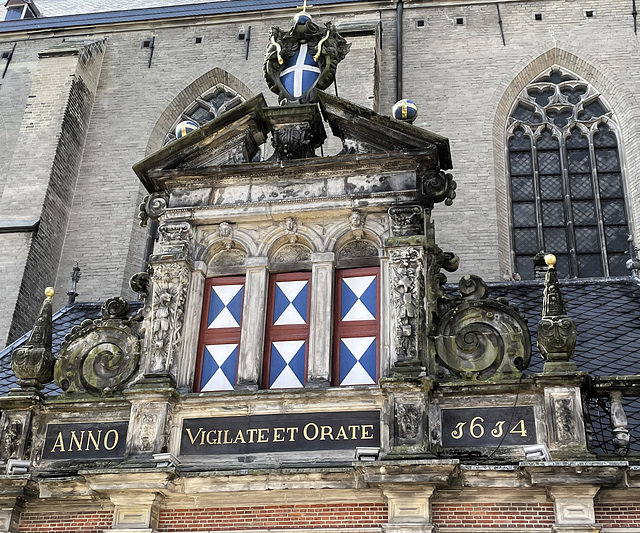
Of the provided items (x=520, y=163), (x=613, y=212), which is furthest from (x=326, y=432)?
(x=520, y=163)

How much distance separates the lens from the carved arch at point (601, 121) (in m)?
17.5

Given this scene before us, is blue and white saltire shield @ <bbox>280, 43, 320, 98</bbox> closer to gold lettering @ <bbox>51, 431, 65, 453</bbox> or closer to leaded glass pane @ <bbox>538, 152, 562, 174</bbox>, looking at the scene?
gold lettering @ <bbox>51, 431, 65, 453</bbox>

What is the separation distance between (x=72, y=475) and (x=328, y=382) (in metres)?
2.91

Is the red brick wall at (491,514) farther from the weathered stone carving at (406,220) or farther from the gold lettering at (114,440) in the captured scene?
the gold lettering at (114,440)

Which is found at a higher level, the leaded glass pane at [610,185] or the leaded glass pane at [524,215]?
the leaded glass pane at [610,185]

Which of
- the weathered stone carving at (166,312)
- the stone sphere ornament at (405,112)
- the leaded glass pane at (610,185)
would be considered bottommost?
the weathered stone carving at (166,312)

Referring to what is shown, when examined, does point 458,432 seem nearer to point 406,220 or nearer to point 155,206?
point 406,220

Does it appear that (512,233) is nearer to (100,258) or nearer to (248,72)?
(248,72)

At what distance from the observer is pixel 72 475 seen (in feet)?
33.4

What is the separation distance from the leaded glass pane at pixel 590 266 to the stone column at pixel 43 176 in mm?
9827

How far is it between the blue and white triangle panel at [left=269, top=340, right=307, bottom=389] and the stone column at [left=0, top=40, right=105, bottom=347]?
7.51m

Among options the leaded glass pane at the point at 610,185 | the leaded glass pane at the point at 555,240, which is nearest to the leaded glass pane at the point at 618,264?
the leaded glass pane at the point at 555,240

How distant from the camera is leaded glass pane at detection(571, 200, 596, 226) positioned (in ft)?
57.9

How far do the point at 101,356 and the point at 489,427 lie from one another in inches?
177
